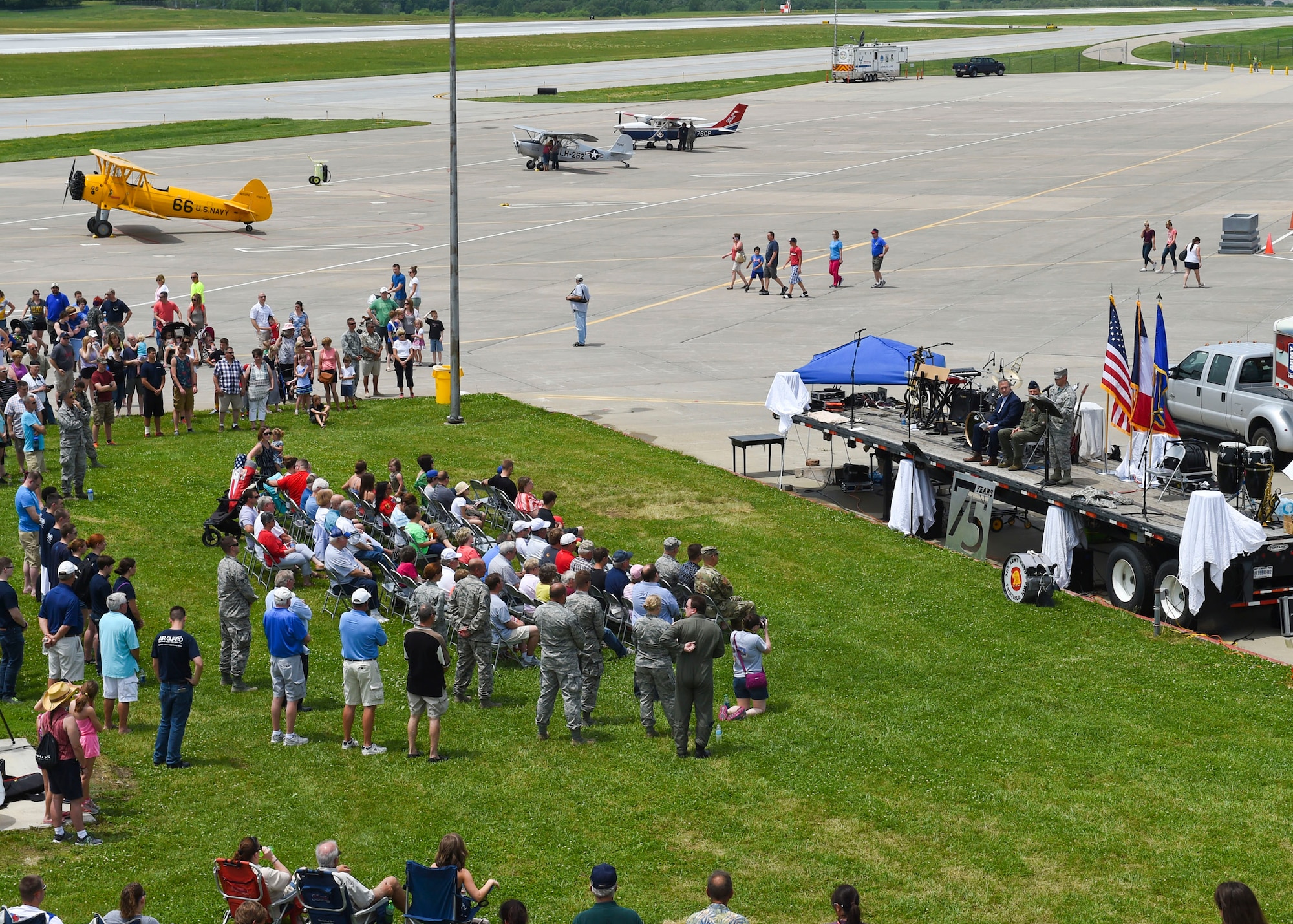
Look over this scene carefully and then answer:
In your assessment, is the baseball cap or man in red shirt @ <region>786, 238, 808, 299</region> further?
man in red shirt @ <region>786, 238, 808, 299</region>

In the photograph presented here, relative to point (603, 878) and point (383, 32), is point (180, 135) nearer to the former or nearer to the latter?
point (603, 878)

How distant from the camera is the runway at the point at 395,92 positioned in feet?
272

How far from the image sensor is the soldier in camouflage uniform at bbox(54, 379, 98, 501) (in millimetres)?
21812

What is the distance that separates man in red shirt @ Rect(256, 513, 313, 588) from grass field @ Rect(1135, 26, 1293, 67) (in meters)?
110

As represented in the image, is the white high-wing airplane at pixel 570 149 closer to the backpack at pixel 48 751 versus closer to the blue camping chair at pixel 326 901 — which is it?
the backpack at pixel 48 751

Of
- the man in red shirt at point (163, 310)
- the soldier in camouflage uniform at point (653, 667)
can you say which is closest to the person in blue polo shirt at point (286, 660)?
the soldier in camouflage uniform at point (653, 667)

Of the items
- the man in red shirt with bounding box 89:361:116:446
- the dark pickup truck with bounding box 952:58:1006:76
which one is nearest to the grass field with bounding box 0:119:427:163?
the dark pickup truck with bounding box 952:58:1006:76

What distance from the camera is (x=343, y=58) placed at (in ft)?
393

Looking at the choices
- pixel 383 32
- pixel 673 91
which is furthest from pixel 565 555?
pixel 383 32

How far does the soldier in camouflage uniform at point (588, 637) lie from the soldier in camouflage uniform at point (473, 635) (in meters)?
1.08

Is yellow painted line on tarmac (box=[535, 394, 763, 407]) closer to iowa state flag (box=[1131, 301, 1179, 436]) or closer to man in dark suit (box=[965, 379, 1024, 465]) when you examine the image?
man in dark suit (box=[965, 379, 1024, 465])

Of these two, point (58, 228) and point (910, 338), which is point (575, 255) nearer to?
point (910, 338)

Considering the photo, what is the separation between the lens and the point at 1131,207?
53.3 metres

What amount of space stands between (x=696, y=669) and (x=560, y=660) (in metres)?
1.41
